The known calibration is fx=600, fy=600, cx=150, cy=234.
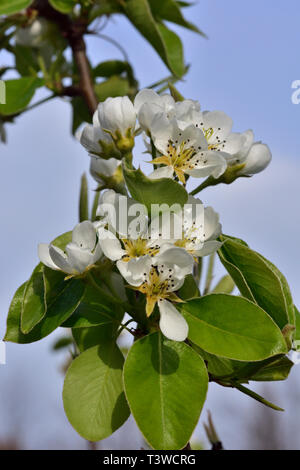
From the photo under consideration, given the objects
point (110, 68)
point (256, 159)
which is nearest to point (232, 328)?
point (256, 159)

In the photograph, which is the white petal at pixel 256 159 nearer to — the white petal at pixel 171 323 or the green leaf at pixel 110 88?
the white petal at pixel 171 323

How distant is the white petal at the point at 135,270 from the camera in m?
0.83

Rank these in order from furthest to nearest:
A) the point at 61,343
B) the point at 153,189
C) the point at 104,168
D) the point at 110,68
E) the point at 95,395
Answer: the point at 110,68 < the point at 61,343 < the point at 104,168 < the point at 95,395 < the point at 153,189

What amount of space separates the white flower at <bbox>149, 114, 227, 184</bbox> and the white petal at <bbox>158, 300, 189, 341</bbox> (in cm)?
19

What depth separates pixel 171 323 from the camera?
0.84m

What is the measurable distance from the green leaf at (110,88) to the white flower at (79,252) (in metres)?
0.93

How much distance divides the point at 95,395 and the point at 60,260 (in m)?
0.22

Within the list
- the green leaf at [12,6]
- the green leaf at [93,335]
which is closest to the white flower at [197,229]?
the green leaf at [93,335]

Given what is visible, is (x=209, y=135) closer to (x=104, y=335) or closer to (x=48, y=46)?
(x=104, y=335)

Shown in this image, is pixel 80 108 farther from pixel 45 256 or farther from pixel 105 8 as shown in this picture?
pixel 45 256

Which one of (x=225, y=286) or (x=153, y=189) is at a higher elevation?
(x=153, y=189)

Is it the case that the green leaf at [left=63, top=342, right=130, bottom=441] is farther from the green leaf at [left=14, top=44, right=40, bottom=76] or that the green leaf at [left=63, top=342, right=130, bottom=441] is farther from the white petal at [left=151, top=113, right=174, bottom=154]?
the green leaf at [left=14, top=44, right=40, bottom=76]
